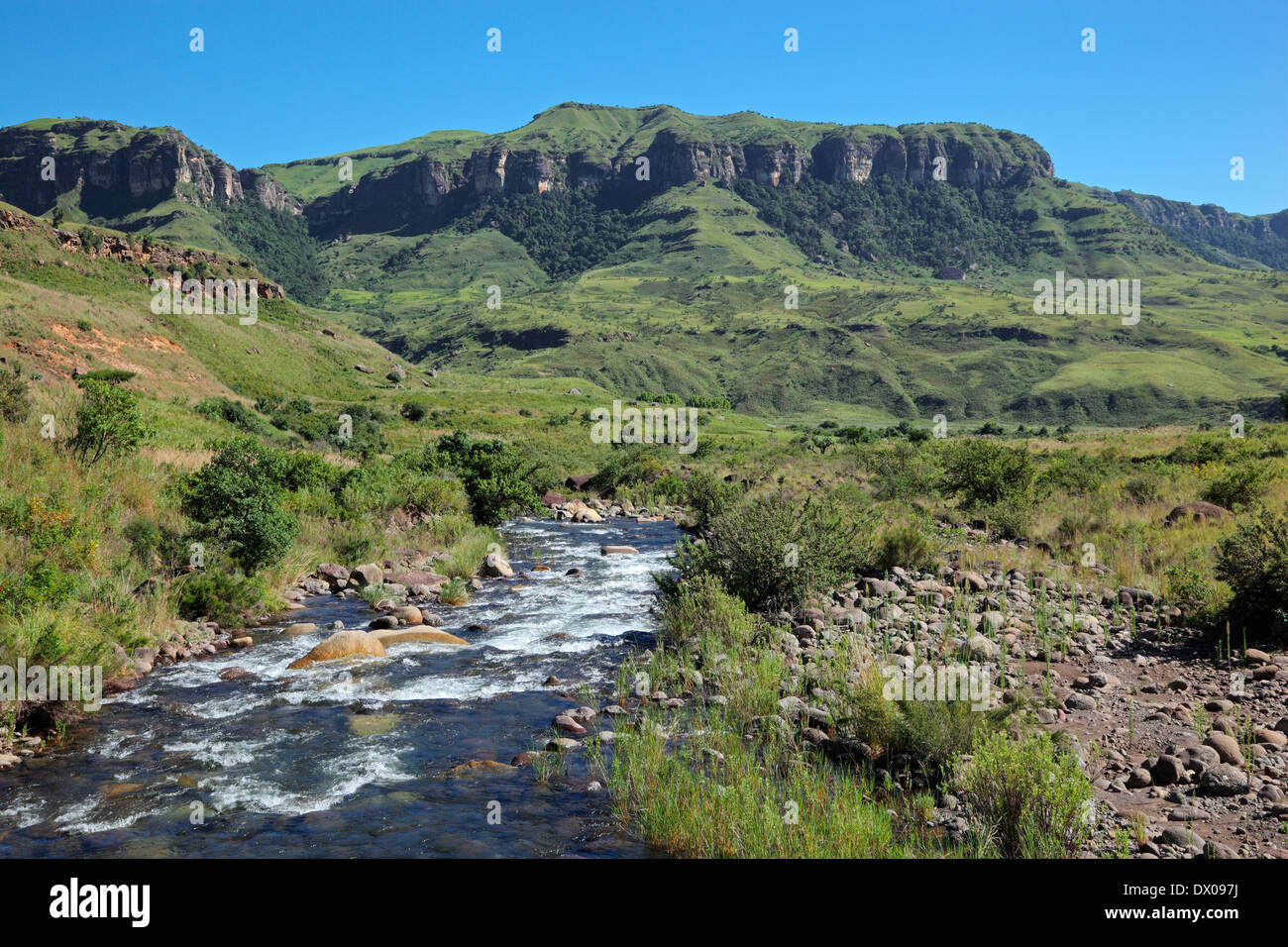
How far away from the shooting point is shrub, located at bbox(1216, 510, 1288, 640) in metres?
10.2

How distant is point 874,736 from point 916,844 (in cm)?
211

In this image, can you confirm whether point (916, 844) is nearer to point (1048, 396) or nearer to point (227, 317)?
point (227, 317)

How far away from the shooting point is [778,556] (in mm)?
13984

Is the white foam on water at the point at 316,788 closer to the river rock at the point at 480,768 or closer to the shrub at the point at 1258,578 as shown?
the river rock at the point at 480,768

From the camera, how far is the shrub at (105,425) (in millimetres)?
17219

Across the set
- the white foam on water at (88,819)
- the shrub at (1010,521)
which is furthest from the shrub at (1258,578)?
the white foam on water at (88,819)

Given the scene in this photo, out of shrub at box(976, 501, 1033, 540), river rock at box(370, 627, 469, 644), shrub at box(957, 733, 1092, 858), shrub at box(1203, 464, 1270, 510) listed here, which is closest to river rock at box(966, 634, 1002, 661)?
shrub at box(957, 733, 1092, 858)

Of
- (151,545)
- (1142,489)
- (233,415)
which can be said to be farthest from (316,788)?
(233,415)

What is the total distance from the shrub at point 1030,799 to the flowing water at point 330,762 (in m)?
2.89

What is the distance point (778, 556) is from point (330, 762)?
811 centimetres

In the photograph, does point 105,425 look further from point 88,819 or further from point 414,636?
point 88,819

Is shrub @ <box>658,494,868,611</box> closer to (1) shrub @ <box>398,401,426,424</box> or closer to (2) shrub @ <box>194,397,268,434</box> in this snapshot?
Answer: (2) shrub @ <box>194,397,268,434</box>
